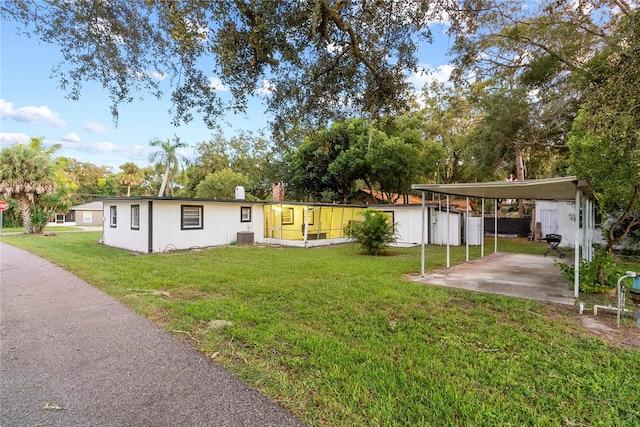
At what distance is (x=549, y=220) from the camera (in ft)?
55.4

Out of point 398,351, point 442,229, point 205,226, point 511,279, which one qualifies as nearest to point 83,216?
point 205,226

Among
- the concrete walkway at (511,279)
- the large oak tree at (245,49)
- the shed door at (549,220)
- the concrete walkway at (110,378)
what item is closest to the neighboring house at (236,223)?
the shed door at (549,220)

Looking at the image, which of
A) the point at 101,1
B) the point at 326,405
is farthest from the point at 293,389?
the point at 101,1

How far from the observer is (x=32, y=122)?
7.65 meters

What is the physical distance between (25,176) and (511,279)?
2490cm

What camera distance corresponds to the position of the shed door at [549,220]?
16.6 m

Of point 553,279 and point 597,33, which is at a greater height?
Answer: point 597,33

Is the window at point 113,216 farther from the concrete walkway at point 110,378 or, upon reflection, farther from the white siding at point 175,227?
the concrete walkway at point 110,378

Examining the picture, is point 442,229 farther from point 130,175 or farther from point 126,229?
point 130,175

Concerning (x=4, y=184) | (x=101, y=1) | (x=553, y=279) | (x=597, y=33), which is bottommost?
(x=553, y=279)

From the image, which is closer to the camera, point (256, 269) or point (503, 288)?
point (503, 288)

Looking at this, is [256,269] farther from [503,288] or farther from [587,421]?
[587,421]

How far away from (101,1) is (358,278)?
6.34 metres

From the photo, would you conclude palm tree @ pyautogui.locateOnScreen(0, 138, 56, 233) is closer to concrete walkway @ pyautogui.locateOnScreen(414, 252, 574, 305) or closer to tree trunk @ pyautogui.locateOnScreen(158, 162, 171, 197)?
tree trunk @ pyautogui.locateOnScreen(158, 162, 171, 197)
